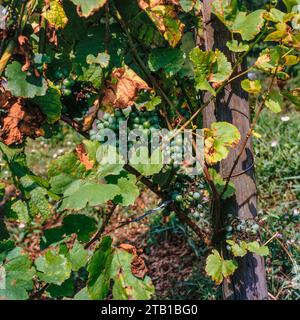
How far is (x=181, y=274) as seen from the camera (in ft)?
9.70

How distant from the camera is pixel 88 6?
1.40 m

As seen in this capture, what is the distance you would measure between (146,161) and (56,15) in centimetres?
52

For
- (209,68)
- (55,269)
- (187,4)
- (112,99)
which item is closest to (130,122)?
(112,99)

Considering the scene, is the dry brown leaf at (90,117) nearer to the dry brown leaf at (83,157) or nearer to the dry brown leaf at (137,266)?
the dry brown leaf at (83,157)

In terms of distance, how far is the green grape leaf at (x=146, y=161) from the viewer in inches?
63.0

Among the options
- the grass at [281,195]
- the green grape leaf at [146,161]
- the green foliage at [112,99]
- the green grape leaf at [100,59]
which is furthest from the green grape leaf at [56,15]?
the grass at [281,195]

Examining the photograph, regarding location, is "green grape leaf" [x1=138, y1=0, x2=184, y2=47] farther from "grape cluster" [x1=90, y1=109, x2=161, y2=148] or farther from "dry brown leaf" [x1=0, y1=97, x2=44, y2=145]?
"dry brown leaf" [x1=0, y1=97, x2=44, y2=145]

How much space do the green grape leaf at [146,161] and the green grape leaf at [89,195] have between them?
0.14m

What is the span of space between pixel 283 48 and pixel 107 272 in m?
0.87

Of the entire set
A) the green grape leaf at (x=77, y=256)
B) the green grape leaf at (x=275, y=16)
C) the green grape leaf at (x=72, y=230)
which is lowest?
the green grape leaf at (x=77, y=256)

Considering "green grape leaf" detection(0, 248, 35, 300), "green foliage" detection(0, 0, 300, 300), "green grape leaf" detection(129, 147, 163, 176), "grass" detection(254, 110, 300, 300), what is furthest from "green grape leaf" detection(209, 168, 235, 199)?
"green grape leaf" detection(0, 248, 35, 300)

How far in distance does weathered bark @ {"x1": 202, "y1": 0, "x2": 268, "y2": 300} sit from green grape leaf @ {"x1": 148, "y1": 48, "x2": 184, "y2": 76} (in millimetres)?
149

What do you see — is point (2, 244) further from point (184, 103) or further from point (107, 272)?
point (184, 103)
